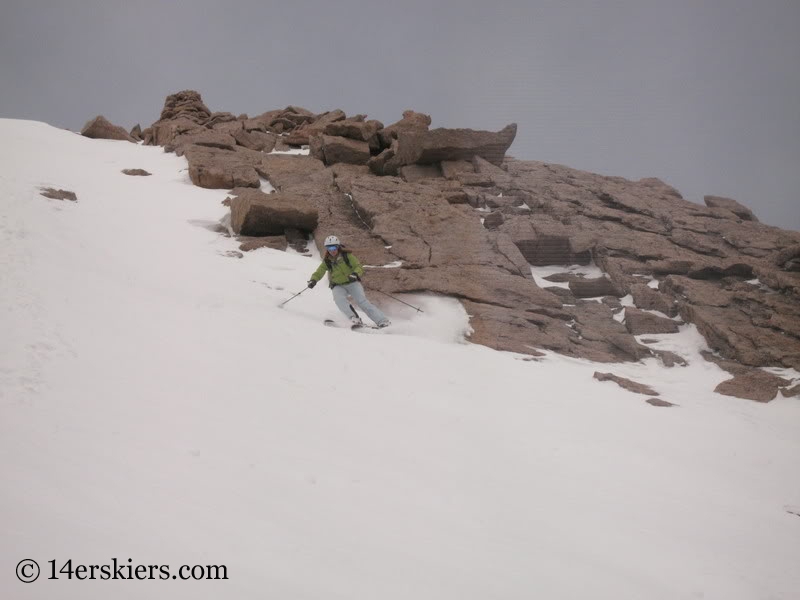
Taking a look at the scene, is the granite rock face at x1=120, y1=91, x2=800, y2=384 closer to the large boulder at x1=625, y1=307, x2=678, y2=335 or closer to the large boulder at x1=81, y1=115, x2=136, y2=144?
the large boulder at x1=625, y1=307, x2=678, y2=335

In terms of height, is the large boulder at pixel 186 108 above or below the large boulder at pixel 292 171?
above

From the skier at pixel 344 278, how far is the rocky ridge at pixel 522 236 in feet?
6.27

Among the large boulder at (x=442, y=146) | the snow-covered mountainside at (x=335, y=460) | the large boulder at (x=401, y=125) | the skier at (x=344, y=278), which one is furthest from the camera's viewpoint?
the large boulder at (x=401, y=125)

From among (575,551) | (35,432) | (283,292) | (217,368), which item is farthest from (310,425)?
(283,292)

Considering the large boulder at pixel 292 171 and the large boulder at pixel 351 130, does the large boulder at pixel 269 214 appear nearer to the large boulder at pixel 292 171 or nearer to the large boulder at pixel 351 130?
the large boulder at pixel 292 171

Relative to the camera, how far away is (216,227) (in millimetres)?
14570

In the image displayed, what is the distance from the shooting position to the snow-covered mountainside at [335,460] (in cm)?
266

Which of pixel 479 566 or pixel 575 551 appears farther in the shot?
pixel 575 551

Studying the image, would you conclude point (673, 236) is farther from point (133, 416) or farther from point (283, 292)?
point (133, 416)

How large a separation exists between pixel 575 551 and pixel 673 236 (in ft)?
57.5

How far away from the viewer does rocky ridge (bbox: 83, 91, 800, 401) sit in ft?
39.1

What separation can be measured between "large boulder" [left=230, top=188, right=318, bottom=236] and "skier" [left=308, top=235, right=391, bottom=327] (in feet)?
16.0

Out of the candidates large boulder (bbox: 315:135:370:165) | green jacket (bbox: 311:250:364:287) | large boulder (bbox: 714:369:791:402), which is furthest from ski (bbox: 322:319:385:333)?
large boulder (bbox: 315:135:370:165)

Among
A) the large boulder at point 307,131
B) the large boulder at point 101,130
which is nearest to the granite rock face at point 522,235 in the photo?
the large boulder at point 307,131
